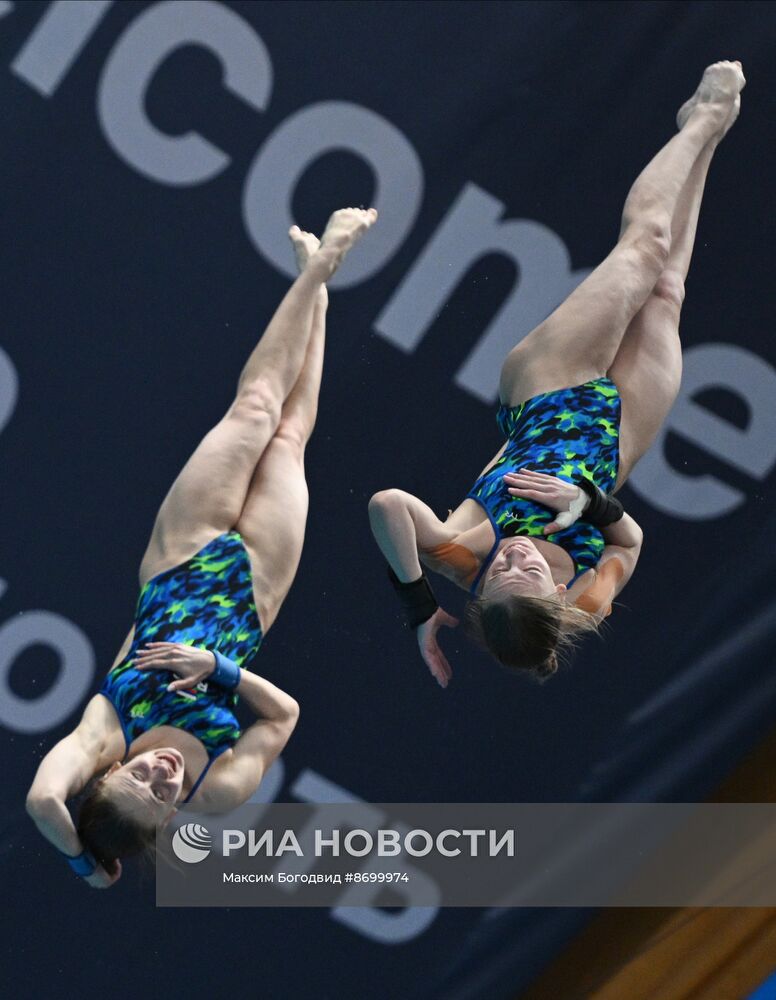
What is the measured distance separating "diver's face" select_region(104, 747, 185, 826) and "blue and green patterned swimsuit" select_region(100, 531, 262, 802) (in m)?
0.15

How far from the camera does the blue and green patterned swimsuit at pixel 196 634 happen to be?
4.16 m

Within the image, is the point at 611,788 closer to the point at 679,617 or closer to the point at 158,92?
the point at 679,617

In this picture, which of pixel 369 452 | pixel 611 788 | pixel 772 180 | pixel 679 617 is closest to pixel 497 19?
pixel 772 180

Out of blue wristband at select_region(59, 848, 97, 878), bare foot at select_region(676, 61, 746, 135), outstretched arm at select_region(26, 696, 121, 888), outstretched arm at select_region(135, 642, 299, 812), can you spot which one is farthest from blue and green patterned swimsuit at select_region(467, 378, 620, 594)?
blue wristband at select_region(59, 848, 97, 878)

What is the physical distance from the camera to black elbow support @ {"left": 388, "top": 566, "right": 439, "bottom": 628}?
4.23m

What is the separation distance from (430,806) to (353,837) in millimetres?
308

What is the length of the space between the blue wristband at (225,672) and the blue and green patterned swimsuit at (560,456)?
747mm

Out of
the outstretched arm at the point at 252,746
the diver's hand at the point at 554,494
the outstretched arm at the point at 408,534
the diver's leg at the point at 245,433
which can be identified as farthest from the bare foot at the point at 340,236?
the outstretched arm at the point at 252,746

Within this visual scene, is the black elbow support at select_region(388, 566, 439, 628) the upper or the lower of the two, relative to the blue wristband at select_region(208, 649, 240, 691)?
upper

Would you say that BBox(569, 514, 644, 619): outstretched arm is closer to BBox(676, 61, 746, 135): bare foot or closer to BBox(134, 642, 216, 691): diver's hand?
BBox(134, 642, 216, 691): diver's hand

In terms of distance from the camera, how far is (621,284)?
448cm

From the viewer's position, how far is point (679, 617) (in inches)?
209

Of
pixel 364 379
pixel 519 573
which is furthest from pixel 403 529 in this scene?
pixel 364 379

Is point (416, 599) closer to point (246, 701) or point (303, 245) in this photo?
point (246, 701)
